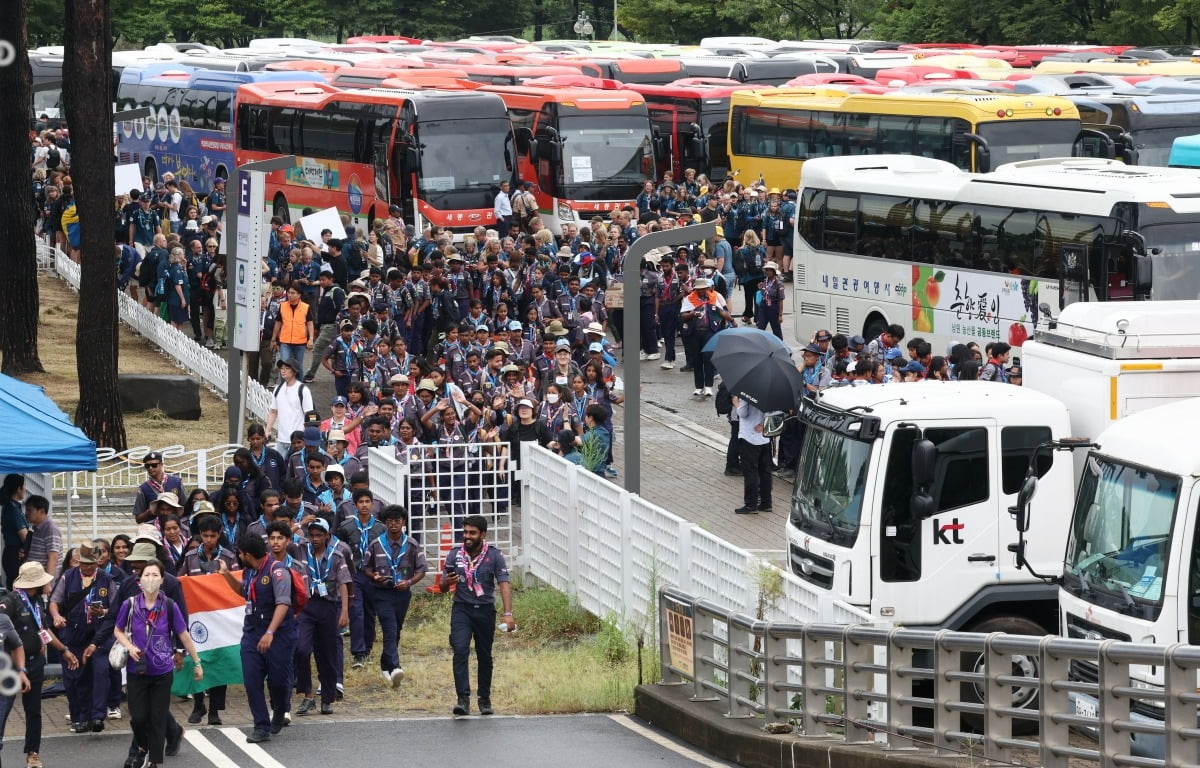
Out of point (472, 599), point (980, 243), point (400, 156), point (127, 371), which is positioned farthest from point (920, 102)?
point (472, 599)

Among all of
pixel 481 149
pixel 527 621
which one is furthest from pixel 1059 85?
pixel 527 621

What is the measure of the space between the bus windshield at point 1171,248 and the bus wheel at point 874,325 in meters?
5.52

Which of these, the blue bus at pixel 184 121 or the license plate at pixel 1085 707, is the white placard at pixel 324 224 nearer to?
the blue bus at pixel 184 121

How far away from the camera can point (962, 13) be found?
7412cm

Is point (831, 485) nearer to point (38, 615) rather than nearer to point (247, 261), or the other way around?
point (38, 615)

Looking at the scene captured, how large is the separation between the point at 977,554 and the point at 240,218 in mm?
9547

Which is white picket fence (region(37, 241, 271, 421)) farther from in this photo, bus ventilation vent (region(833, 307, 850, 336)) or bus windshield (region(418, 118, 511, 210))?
bus ventilation vent (region(833, 307, 850, 336))

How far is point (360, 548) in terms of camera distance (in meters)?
14.9

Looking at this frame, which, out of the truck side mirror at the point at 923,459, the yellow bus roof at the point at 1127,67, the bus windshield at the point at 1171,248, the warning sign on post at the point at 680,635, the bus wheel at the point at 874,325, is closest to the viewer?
the truck side mirror at the point at 923,459

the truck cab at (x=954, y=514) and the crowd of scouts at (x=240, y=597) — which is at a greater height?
the truck cab at (x=954, y=514)

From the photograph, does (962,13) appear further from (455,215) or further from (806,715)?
(806,715)

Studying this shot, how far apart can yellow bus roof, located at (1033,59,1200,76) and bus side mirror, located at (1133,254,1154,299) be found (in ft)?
88.6

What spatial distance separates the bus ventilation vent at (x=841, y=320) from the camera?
27328mm

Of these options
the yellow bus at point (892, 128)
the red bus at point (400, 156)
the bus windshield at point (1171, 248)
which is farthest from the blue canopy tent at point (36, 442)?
the yellow bus at point (892, 128)
